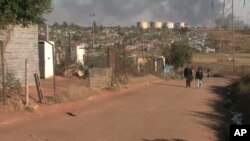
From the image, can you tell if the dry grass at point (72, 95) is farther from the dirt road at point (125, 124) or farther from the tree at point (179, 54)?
the tree at point (179, 54)

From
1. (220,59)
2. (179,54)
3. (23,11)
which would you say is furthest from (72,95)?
(220,59)

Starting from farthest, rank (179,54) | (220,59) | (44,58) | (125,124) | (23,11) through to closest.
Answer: (220,59), (179,54), (44,58), (23,11), (125,124)

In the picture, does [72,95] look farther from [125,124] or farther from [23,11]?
[125,124]

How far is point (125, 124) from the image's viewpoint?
18141 mm

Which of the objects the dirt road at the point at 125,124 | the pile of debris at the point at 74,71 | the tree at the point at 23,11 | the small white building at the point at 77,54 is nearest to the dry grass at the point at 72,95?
the dirt road at the point at 125,124

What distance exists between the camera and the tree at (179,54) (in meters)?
70.8

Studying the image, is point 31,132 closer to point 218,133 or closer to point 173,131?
point 173,131

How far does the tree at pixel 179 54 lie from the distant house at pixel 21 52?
43.1 metres

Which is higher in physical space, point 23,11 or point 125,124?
point 23,11

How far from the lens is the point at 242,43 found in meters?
130

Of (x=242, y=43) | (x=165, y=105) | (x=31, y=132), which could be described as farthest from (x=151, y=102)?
(x=242, y=43)

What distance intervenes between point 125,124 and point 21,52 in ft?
39.0

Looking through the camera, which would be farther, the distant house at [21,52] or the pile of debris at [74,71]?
the pile of debris at [74,71]

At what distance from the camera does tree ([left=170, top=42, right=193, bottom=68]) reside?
232ft
